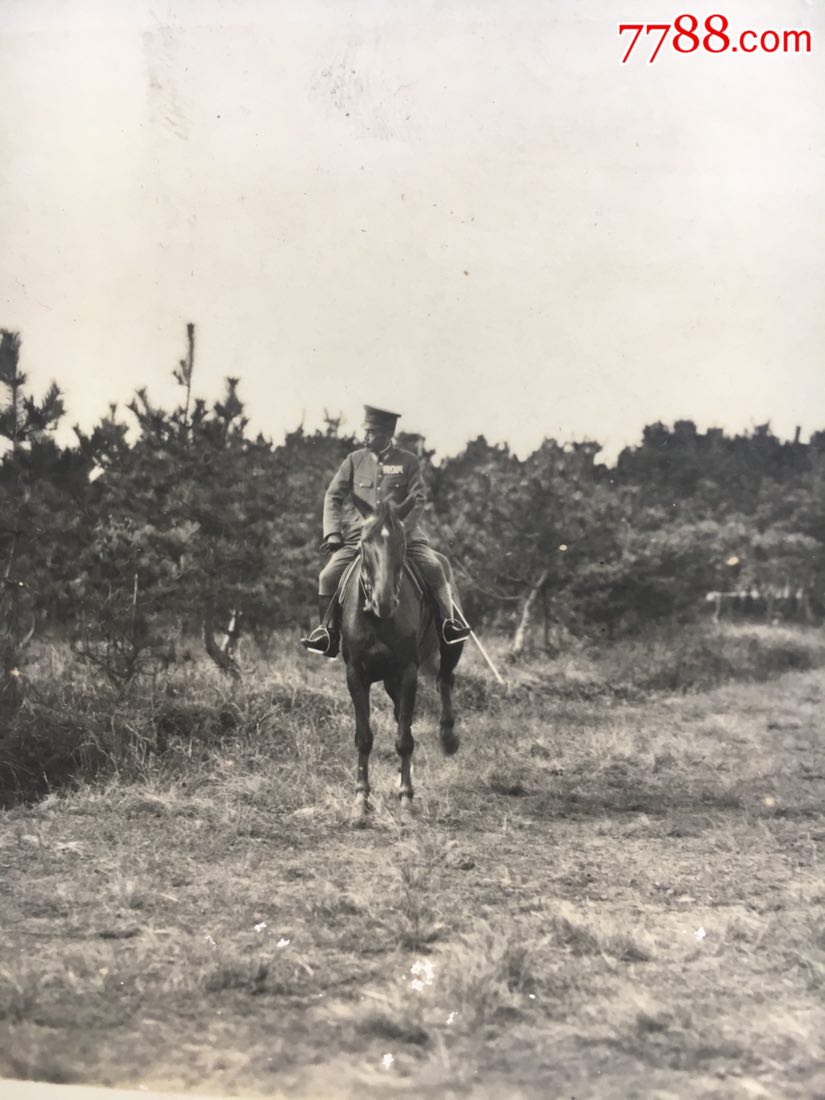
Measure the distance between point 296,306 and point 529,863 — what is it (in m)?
3.07

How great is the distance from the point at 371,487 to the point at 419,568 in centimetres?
68

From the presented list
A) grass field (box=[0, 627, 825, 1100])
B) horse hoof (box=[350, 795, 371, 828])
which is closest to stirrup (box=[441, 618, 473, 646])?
grass field (box=[0, 627, 825, 1100])

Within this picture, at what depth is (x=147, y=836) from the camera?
4367mm

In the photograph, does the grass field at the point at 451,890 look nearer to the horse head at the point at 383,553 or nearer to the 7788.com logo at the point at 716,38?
the horse head at the point at 383,553

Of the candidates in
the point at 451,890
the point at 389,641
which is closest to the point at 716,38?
the point at 389,641

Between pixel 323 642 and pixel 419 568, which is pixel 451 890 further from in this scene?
pixel 419 568

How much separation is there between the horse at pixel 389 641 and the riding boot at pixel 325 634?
0.07 metres

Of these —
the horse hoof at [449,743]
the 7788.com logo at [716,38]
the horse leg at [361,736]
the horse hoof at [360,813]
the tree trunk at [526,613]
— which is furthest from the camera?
the tree trunk at [526,613]

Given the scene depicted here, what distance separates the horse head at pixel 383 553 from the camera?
177 inches

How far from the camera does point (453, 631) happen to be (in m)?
5.08

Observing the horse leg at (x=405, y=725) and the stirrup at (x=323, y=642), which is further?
the stirrup at (x=323, y=642)

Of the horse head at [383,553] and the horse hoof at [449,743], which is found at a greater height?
the horse head at [383,553]

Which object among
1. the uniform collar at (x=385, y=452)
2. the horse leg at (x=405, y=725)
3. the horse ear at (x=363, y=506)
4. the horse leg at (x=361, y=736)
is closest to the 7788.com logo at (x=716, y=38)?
the uniform collar at (x=385, y=452)

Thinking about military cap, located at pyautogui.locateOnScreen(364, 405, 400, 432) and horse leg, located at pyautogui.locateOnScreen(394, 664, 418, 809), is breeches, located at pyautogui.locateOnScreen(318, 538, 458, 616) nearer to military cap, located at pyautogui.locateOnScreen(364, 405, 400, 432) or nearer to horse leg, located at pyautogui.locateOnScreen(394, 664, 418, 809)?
horse leg, located at pyautogui.locateOnScreen(394, 664, 418, 809)
